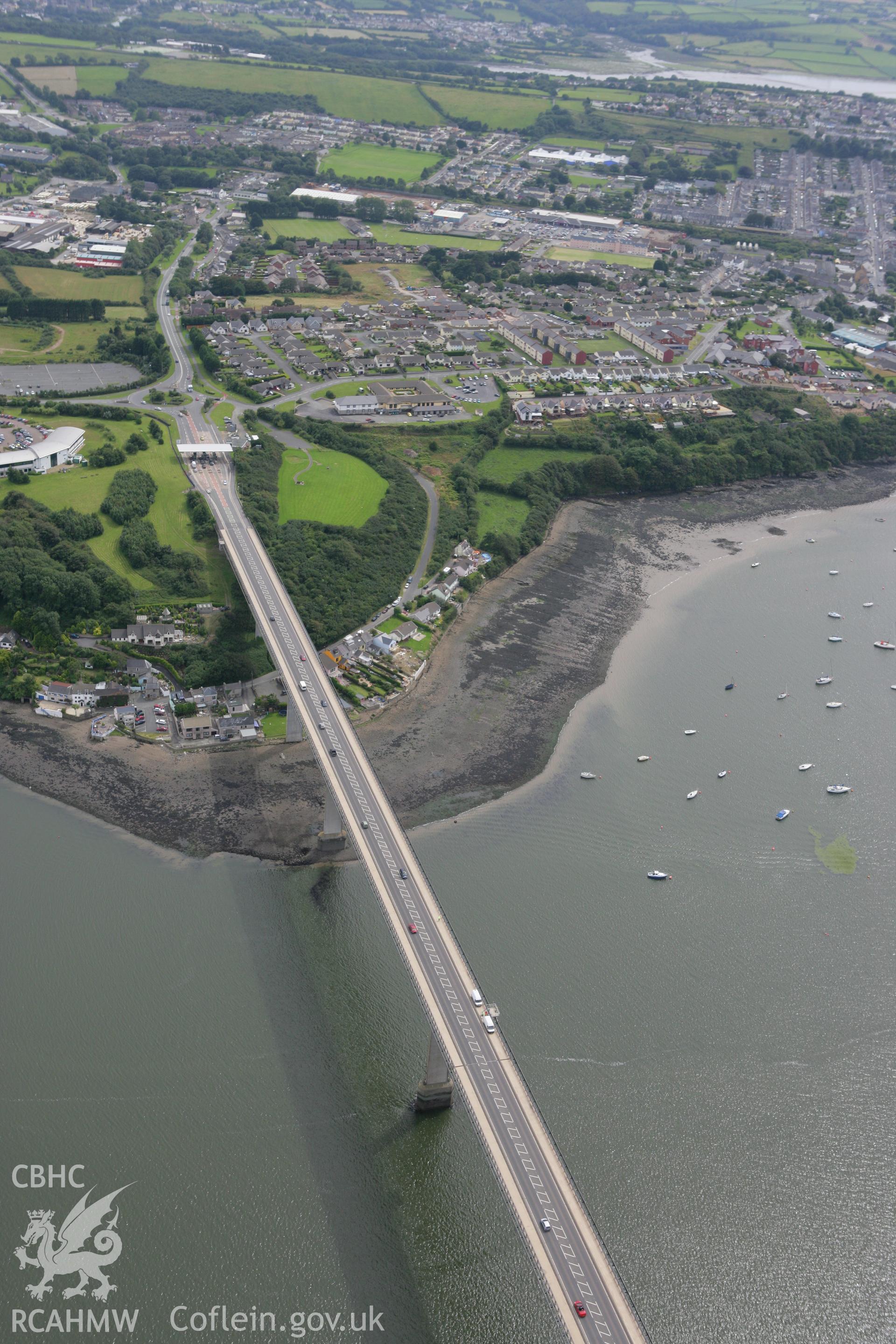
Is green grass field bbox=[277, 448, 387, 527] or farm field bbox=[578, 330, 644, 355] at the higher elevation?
farm field bbox=[578, 330, 644, 355]

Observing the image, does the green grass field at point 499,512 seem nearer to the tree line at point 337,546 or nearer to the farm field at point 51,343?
the tree line at point 337,546

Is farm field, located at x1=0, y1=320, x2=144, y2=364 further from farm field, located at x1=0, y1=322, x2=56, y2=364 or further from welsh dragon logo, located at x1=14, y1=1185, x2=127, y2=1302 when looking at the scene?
welsh dragon logo, located at x1=14, y1=1185, x2=127, y2=1302

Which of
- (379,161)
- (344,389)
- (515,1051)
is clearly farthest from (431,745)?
(379,161)

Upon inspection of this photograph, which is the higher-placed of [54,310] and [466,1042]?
[54,310]

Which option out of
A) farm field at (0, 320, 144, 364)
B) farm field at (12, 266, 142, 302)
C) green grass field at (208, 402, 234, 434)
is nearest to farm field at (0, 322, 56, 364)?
farm field at (0, 320, 144, 364)

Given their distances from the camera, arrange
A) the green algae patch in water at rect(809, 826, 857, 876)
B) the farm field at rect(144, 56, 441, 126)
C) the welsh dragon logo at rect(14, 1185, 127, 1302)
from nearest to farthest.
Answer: the welsh dragon logo at rect(14, 1185, 127, 1302)
the green algae patch in water at rect(809, 826, 857, 876)
the farm field at rect(144, 56, 441, 126)

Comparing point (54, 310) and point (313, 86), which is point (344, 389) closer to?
point (54, 310)

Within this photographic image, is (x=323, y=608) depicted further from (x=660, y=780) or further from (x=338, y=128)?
(x=338, y=128)
